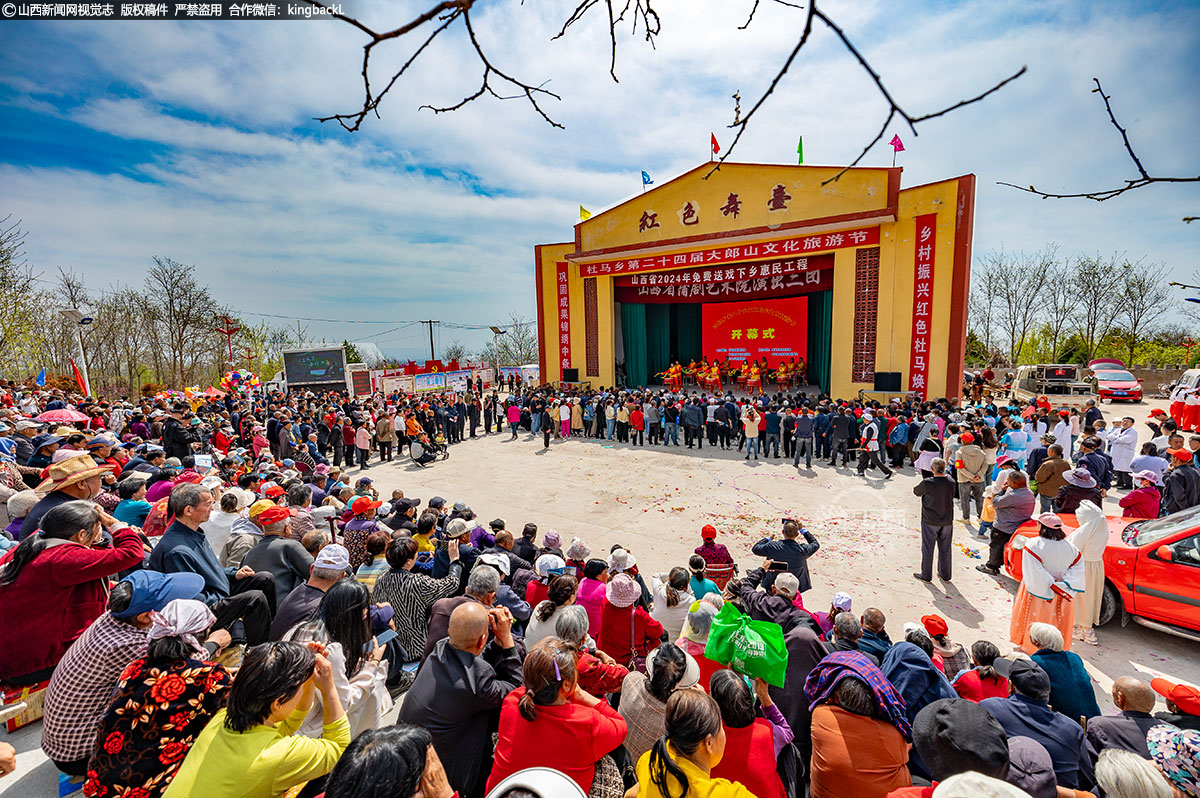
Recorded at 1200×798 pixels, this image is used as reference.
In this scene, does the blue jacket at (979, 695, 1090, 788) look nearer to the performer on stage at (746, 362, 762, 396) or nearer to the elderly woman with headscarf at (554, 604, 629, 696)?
the elderly woman with headscarf at (554, 604, 629, 696)

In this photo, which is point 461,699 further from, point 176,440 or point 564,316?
point 564,316

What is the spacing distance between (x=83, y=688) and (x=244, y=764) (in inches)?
43.8

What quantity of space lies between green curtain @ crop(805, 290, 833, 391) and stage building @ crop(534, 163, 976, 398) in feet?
0.20

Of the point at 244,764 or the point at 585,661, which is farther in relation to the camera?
the point at 585,661

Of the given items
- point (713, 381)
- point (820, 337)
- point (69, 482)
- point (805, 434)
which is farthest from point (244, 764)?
point (820, 337)

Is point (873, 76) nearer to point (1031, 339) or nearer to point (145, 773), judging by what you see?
point (145, 773)

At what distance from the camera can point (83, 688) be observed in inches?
78.0

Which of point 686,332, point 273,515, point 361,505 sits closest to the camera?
point 273,515

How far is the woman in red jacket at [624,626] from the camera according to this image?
2.92 meters

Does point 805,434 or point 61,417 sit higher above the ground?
point 61,417

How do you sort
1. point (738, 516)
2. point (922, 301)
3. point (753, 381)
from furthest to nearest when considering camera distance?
1. point (753, 381)
2. point (922, 301)
3. point (738, 516)

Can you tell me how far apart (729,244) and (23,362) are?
24.3 meters

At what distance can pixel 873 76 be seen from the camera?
1.02m

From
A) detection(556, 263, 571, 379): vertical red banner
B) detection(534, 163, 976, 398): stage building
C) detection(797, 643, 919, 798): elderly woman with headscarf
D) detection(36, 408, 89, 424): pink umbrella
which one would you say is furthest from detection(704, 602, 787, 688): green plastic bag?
detection(556, 263, 571, 379): vertical red banner
